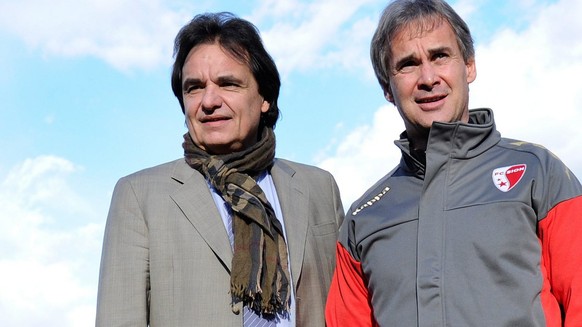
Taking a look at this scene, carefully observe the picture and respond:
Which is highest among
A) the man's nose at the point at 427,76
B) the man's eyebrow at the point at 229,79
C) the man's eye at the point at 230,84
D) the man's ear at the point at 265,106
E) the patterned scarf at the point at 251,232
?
the man's eyebrow at the point at 229,79

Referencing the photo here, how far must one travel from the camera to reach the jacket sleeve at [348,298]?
143 inches

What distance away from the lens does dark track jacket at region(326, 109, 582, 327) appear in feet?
9.95

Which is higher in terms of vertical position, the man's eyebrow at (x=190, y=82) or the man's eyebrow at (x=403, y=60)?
the man's eyebrow at (x=190, y=82)

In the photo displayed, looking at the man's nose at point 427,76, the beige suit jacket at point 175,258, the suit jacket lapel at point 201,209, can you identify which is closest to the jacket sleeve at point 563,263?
the man's nose at point 427,76

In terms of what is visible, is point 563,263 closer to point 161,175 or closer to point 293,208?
point 293,208

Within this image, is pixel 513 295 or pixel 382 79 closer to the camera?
pixel 513 295

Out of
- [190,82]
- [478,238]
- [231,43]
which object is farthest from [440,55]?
[190,82]

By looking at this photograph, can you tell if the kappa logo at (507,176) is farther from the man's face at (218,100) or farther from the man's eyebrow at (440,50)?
the man's face at (218,100)

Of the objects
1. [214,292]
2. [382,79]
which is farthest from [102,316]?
[382,79]

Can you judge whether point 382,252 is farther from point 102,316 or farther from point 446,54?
point 102,316

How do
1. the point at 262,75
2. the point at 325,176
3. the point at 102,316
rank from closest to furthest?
the point at 102,316, the point at 262,75, the point at 325,176

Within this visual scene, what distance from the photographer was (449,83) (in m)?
3.45

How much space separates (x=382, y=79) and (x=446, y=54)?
1.25ft

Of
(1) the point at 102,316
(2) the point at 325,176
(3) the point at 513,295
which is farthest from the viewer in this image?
(2) the point at 325,176
